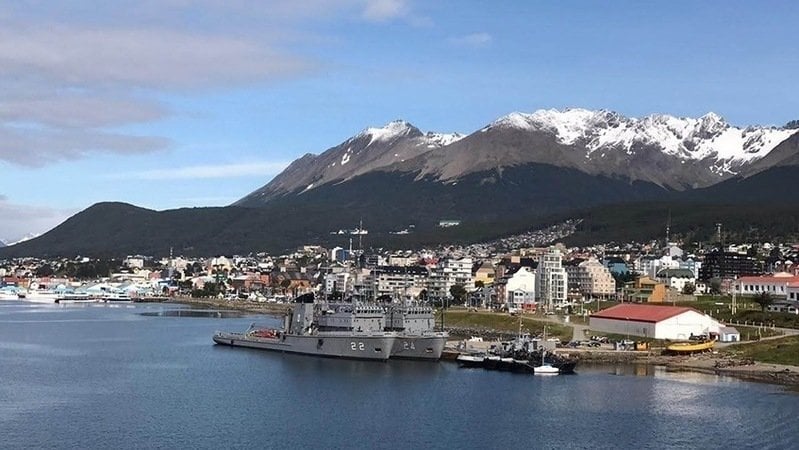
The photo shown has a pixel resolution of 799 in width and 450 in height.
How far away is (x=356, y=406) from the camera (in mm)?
35594

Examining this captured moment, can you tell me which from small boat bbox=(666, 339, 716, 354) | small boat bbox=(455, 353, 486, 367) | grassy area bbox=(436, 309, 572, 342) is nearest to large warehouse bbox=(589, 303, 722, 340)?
grassy area bbox=(436, 309, 572, 342)

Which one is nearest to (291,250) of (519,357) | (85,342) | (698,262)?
(698,262)

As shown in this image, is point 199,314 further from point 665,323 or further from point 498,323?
point 665,323

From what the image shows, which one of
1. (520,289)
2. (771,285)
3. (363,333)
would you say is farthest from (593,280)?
(363,333)

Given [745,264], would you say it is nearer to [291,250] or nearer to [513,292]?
[513,292]

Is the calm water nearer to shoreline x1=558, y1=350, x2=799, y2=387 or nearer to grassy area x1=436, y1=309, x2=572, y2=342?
shoreline x1=558, y1=350, x2=799, y2=387

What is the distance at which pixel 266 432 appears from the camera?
30.8m

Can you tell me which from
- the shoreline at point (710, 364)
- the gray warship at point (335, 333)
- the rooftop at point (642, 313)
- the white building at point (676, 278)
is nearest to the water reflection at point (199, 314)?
the white building at point (676, 278)

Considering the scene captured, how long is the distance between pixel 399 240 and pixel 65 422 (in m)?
146

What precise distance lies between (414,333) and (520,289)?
3518 centimetres

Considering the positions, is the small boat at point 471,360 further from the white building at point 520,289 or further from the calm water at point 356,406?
the white building at point 520,289

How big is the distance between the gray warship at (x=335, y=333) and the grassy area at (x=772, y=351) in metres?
15.5

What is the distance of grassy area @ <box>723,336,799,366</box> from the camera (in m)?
45.5

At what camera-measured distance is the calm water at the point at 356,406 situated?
98.3ft
